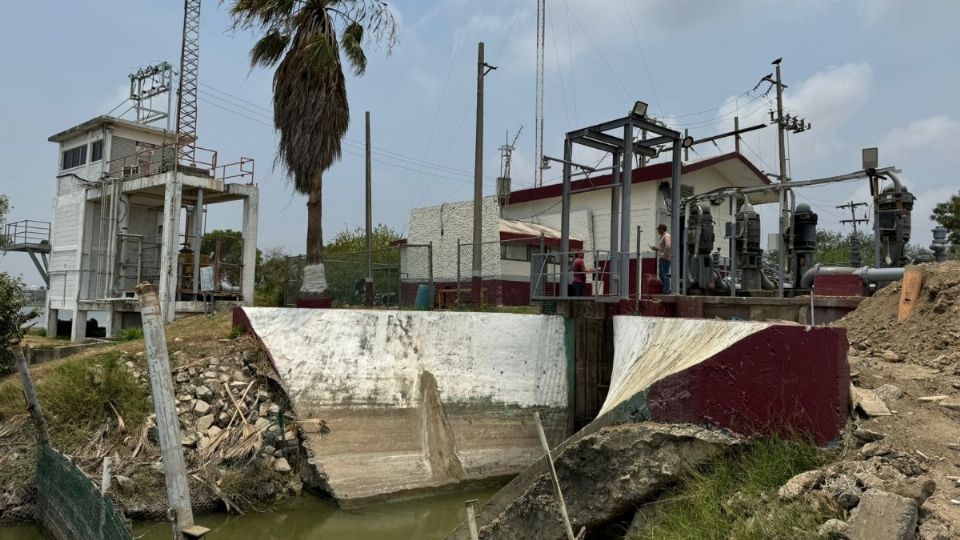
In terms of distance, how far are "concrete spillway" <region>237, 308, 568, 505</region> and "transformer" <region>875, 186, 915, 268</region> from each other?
243 inches

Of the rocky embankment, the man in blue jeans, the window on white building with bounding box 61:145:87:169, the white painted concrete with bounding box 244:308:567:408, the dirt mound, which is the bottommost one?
the rocky embankment

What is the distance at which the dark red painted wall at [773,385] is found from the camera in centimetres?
599

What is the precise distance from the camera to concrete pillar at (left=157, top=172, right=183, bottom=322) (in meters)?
19.6

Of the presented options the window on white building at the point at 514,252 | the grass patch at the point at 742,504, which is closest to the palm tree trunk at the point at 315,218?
the window on white building at the point at 514,252

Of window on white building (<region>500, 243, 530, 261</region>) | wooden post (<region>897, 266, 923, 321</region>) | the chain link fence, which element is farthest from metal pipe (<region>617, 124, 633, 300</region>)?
window on white building (<region>500, 243, 530, 261</region>)

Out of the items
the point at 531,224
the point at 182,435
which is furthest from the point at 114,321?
the point at 531,224

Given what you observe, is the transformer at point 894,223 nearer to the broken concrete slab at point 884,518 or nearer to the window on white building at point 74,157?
the broken concrete slab at point 884,518

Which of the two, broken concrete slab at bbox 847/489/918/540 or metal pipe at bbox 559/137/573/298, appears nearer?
broken concrete slab at bbox 847/489/918/540

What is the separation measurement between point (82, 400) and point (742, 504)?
9.09 metres

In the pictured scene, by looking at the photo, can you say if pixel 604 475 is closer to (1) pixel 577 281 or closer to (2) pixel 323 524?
(2) pixel 323 524

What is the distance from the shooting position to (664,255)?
13.7 m

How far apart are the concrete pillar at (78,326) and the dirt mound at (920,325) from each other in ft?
77.4

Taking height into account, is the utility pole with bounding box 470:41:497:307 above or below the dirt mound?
above

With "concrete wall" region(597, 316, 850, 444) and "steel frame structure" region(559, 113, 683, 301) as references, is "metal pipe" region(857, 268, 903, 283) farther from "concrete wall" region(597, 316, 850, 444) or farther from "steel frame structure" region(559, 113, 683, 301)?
"concrete wall" region(597, 316, 850, 444)
